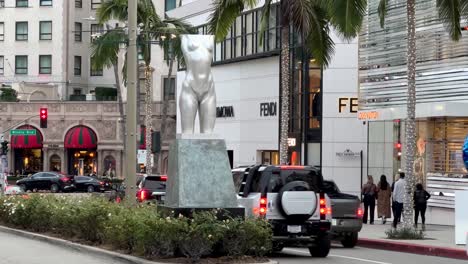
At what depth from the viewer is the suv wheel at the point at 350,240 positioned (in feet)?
73.9

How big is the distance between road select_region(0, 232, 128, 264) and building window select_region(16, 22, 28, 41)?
60.9 m

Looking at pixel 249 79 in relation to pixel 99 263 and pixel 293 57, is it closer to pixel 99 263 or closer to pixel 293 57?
pixel 293 57

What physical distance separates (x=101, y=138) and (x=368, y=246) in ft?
166

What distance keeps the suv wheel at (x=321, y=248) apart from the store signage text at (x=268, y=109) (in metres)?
26.6

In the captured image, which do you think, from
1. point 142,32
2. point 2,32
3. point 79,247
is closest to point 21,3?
point 2,32

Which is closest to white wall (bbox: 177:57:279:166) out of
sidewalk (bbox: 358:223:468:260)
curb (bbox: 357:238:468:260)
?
sidewalk (bbox: 358:223:468:260)

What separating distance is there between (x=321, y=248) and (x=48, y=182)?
42704 mm

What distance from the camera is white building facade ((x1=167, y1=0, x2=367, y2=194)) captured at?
41.2 m

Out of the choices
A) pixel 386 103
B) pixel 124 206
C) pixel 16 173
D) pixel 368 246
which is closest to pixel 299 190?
pixel 124 206

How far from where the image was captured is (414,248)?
2184 cm

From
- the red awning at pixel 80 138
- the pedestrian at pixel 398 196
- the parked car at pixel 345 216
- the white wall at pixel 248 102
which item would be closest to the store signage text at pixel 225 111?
the white wall at pixel 248 102

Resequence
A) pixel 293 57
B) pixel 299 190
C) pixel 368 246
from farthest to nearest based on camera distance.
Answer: pixel 293 57 < pixel 368 246 < pixel 299 190

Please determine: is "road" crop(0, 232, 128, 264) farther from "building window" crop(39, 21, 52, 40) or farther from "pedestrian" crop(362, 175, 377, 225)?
"building window" crop(39, 21, 52, 40)

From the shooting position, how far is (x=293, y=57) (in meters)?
42.7
